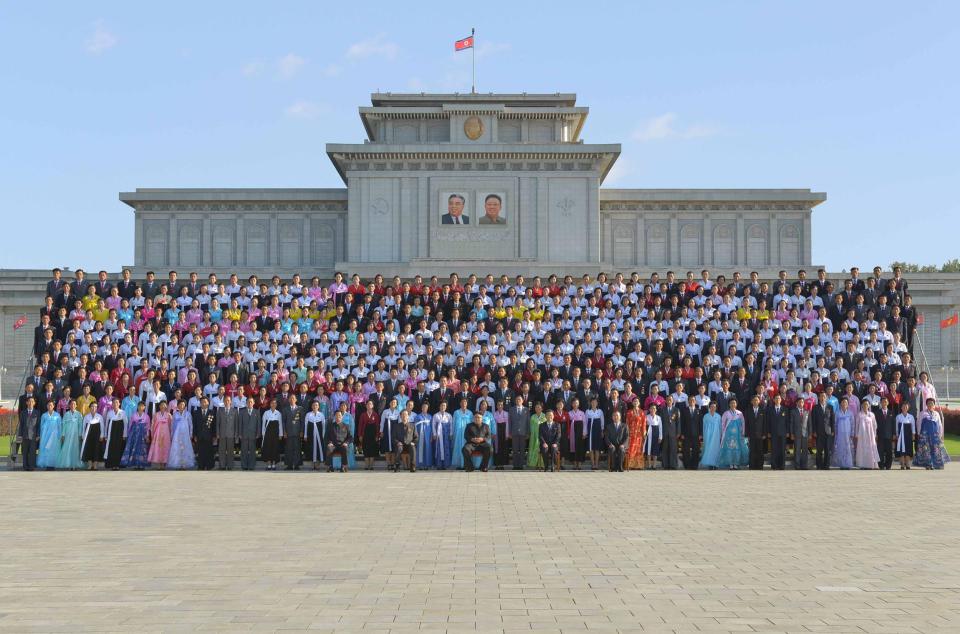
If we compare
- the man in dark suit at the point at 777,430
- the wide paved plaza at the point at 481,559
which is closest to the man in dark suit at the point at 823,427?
the man in dark suit at the point at 777,430

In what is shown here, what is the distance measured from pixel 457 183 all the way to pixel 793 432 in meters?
33.5

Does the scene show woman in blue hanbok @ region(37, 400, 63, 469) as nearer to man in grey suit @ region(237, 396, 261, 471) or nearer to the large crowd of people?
the large crowd of people

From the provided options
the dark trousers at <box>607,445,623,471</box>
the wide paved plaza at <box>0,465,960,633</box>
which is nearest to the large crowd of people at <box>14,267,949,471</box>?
the dark trousers at <box>607,445,623,471</box>

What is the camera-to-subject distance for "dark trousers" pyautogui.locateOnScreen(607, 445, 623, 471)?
19.6 meters

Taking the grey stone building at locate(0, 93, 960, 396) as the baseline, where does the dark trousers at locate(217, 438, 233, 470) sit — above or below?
below

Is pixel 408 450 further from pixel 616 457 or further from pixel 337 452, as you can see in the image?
pixel 616 457

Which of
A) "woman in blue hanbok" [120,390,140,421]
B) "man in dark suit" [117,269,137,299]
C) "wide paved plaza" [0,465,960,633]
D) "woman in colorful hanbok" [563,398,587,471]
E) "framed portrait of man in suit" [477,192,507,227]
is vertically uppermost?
"framed portrait of man in suit" [477,192,507,227]

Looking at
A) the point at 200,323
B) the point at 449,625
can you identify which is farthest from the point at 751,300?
the point at 449,625

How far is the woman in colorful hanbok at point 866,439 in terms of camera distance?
1981 cm

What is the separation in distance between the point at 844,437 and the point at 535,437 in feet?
19.3

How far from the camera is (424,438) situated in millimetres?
19953

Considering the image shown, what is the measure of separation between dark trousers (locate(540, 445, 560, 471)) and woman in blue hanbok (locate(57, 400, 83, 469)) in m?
8.72

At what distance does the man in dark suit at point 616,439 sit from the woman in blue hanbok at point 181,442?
7.84 m

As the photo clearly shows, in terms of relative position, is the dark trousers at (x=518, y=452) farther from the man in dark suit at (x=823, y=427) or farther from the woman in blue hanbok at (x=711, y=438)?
the man in dark suit at (x=823, y=427)
